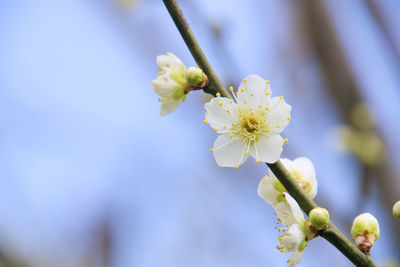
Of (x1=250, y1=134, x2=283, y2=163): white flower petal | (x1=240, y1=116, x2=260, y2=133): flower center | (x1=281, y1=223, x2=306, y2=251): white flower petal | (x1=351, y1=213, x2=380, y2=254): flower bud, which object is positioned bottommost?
(x1=351, y1=213, x2=380, y2=254): flower bud

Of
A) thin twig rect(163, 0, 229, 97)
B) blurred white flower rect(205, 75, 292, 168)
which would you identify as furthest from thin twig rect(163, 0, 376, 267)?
blurred white flower rect(205, 75, 292, 168)

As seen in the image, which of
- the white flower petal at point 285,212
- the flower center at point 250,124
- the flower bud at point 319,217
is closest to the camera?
Answer: the flower bud at point 319,217

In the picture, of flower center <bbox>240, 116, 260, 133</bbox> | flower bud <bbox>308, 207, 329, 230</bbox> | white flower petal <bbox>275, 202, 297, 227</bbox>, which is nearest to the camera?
flower bud <bbox>308, 207, 329, 230</bbox>

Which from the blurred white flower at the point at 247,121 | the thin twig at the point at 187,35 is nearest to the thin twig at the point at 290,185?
the thin twig at the point at 187,35

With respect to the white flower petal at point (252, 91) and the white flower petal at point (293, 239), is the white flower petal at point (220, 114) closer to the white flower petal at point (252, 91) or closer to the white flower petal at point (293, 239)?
the white flower petal at point (252, 91)

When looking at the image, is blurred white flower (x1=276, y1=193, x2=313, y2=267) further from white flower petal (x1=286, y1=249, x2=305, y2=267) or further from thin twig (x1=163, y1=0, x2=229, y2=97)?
thin twig (x1=163, y1=0, x2=229, y2=97)

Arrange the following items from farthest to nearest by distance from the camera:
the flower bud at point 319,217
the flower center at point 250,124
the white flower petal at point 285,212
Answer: the flower center at point 250,124
the white flower petal at point 285,212
the flower bud at point 319,217

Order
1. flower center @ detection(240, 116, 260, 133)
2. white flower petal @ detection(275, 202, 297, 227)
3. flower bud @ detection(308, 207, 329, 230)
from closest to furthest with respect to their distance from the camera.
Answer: flower bud @ detection(308, 207, 329, 230) → white flower petal @ detection(275, 202, 297, 227) → flower center @ detection(240, 116, 260, 133)

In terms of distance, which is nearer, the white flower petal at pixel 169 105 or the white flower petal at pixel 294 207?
the white flower petal at pixel 294 207
